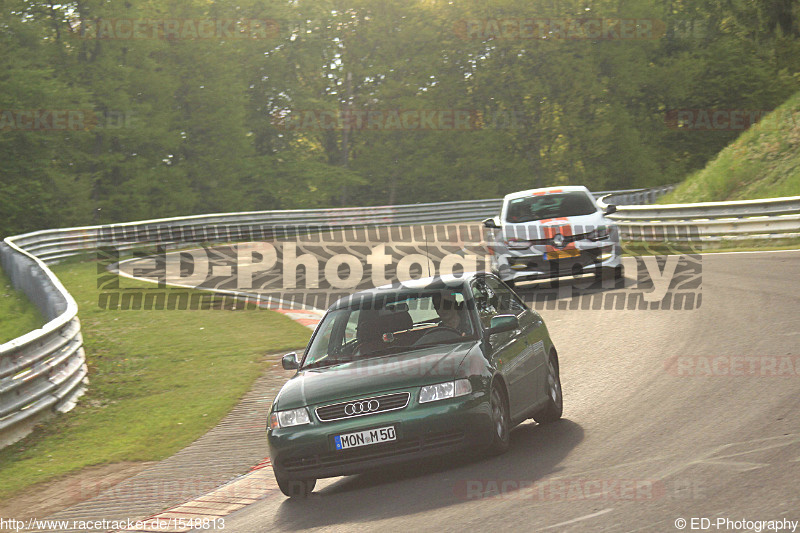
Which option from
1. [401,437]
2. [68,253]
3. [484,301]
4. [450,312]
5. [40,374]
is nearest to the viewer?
[401,437]

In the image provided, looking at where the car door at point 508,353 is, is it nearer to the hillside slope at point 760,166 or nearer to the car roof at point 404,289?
the car roof at point 404,289

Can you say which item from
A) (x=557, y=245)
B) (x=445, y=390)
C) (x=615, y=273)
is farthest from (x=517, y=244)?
(x=445, y=390)

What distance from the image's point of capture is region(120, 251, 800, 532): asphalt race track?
19.3ft

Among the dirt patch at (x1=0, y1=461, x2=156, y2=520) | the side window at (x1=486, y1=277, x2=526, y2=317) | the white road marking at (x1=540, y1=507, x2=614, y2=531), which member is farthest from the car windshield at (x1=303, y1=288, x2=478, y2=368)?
the white road marking at (x1=540, y1=507, x2=614, y2=531)

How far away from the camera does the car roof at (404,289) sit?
8.66 metres

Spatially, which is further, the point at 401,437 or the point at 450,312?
the point at 450,312

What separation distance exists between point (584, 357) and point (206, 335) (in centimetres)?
735

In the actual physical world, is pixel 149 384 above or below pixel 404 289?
below

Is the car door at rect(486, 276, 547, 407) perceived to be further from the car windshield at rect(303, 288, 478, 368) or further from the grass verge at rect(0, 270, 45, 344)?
the grass verge at rect(0, 270, 45, 344)

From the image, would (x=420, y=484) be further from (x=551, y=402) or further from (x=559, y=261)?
(x=559, y=261)

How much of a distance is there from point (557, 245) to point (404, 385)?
1033 cm

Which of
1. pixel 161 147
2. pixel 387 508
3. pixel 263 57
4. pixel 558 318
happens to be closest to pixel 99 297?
pixel 558 318

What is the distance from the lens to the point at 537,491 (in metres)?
6.55

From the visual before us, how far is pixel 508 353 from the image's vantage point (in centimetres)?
816
